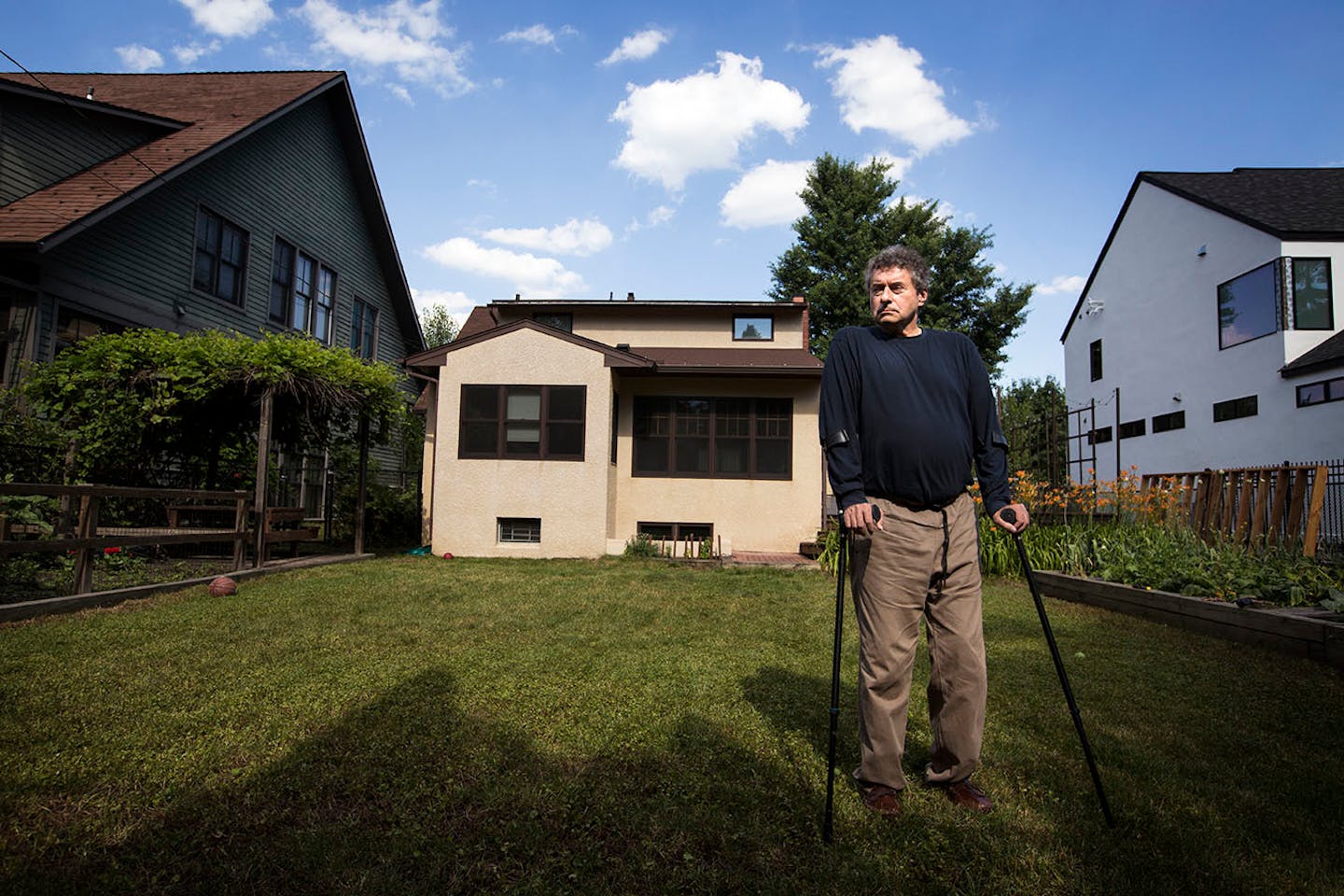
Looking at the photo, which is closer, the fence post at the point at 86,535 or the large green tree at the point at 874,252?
the fence post at the point at 86,535

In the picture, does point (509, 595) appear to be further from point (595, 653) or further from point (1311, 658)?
point (1311, 658)

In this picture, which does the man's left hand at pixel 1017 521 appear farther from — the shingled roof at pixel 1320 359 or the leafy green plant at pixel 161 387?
the shingled roof at pixel 1320 359

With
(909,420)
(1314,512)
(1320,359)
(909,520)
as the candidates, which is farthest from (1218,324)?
(909,520)

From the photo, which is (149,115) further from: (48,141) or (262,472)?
(262,472)

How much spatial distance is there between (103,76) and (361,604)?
14548 mm

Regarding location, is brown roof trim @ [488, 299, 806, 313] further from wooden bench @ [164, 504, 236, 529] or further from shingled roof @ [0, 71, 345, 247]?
wooden bench @ [164, 504, 236, 529]

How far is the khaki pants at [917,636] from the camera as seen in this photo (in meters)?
2.42

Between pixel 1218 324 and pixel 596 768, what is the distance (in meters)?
17.5

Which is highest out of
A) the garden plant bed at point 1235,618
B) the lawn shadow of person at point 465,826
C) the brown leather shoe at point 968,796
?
the garden plant bed at point 1235,618

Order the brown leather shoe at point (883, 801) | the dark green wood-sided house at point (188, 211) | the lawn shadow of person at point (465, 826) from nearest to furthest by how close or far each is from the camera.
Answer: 1. the lawn shadow of person at point (465, 826)
2. the brown leather shoe at point (883, 801)
3. the dark green wood-sided house at point (188, 211)

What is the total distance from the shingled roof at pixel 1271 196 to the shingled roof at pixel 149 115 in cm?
1891

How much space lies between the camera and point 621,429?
12.6 metres

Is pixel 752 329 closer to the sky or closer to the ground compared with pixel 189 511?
closer to the sky

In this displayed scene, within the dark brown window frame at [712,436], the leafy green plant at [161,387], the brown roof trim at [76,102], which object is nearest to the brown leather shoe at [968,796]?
the leafy green plant at [161,387]
